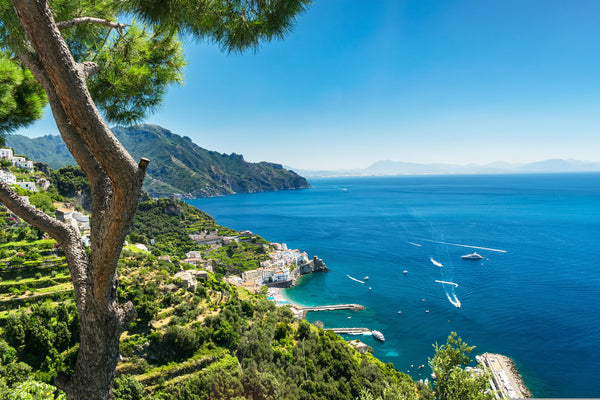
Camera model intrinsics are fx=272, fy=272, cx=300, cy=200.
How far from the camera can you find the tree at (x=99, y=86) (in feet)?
4.77

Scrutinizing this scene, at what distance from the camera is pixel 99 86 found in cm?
297

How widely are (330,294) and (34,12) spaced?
27732mm

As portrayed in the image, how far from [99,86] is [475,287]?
102 ft

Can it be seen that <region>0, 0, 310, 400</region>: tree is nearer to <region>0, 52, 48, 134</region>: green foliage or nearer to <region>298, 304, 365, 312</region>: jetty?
<region>0, 52, 48, 134</region>: green foliage

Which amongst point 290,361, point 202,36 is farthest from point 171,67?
point 290,361

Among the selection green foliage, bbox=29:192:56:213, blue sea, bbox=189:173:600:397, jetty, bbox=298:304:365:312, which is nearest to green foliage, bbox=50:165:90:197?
green foliage, bbox=29:192:56:213

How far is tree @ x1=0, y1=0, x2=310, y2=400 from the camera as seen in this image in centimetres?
145

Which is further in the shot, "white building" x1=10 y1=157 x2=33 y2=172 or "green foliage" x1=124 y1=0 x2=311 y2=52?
"white building" x1=10 y1=157 x2=33 y2=172

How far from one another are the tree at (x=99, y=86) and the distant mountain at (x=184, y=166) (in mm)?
100697

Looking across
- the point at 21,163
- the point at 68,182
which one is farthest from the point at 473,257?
the point at 68,182

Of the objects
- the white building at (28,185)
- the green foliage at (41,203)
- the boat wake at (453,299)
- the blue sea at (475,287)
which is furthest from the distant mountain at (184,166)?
the boat wake at (453,299)

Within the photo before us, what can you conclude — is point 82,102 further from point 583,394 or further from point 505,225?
point 505,225

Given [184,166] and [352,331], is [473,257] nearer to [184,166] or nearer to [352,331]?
[352,331]

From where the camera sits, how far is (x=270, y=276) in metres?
29.4
